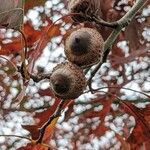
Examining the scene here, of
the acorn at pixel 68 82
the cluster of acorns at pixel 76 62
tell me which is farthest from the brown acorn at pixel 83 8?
the acorn at pixel 68 82

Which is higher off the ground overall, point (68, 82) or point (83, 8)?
point (83, 8)

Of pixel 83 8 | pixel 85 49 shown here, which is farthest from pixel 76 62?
pixel 83 8

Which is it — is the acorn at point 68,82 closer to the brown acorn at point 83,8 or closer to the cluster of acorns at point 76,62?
the cluster of acorns at point 76,62

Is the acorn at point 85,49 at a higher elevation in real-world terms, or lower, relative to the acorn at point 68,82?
higher

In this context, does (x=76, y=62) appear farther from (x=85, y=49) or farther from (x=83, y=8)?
(x=83, y=8)

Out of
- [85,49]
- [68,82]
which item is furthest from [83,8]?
[68,82]
